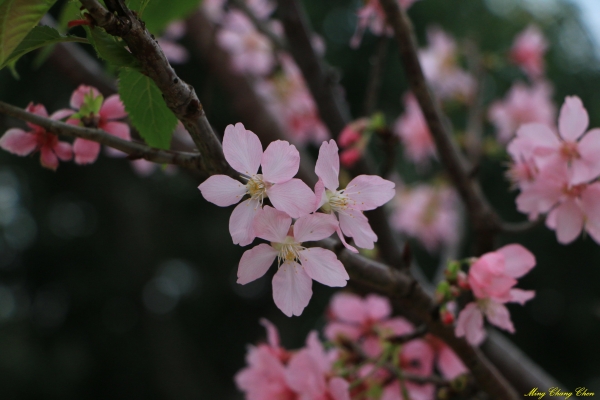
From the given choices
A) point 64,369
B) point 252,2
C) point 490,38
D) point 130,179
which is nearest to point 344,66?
point 490,38

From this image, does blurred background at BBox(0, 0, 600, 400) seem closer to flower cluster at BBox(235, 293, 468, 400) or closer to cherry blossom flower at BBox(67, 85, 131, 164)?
flower cluster at BBox(235, 293, 468, 400)

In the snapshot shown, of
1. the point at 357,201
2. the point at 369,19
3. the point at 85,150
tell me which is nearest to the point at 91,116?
the point at 85,150

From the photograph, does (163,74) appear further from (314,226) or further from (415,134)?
(415,134)

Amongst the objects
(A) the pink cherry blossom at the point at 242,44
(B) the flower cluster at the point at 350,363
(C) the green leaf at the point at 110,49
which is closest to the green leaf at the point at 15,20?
(C) the green leaf at the point at 110,49

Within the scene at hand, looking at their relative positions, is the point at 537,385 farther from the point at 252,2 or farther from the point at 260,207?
the point at 252,2

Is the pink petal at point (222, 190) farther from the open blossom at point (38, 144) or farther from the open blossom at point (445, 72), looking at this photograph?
the open blossom at point (445, 72)

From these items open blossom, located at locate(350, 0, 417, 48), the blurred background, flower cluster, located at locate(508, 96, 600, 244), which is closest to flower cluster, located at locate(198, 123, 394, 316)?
flower cluster, located at locate(508, 96, 600, 244)
